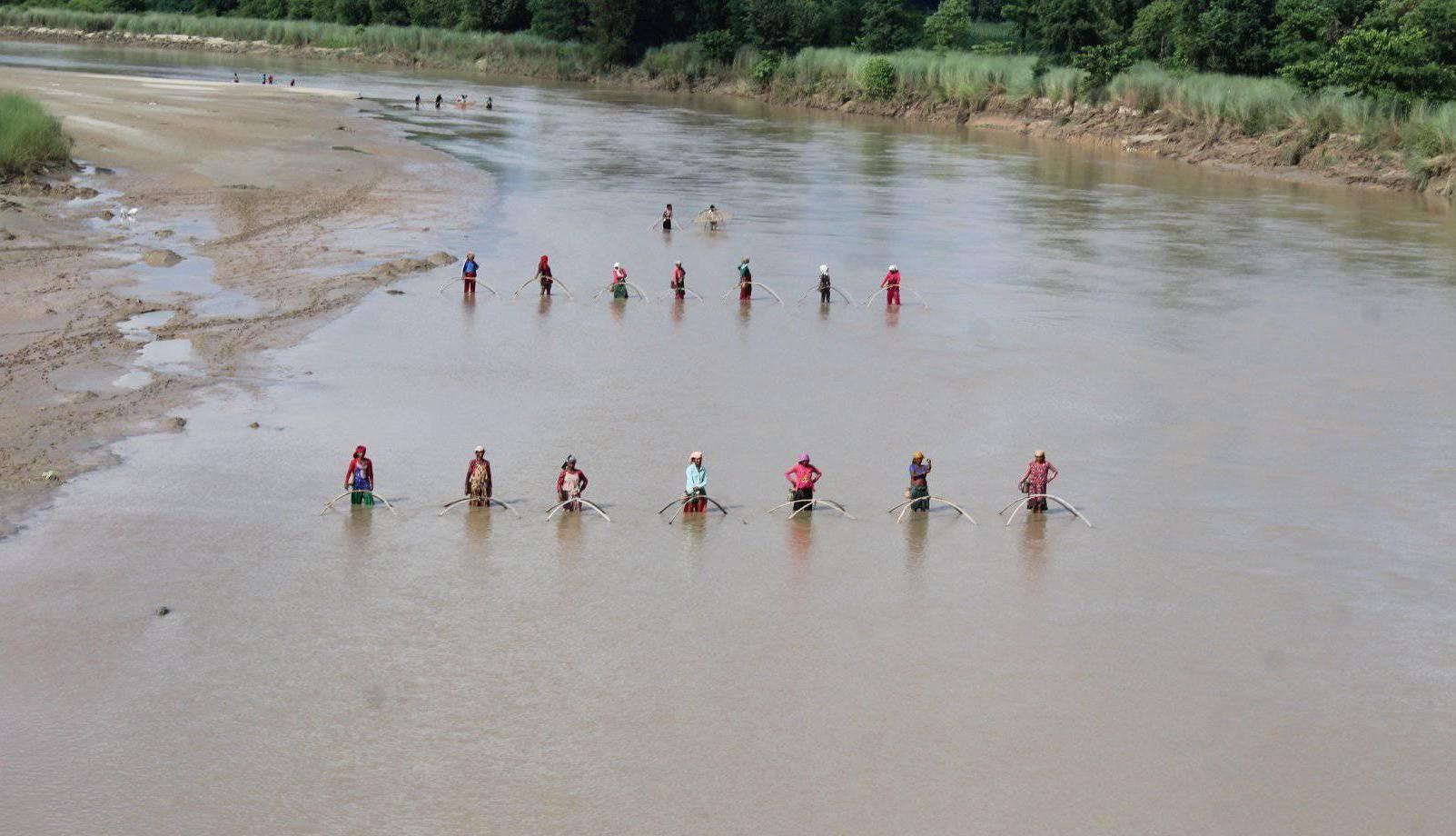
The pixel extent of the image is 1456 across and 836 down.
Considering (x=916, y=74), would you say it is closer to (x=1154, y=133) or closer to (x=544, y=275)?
(x=1154, y=133)

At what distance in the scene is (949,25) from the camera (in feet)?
332

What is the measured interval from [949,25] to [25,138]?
223ft

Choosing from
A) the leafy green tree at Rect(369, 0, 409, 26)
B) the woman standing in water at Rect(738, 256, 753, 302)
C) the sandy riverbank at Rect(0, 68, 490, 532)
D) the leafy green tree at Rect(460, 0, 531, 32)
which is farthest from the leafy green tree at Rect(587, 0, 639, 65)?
the woman standing in water at Rect(738, 256, 753, 302)

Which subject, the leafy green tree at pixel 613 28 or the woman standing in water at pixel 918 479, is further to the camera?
the leafy green tree at pixel 613 28

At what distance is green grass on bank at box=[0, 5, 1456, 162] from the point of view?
60.3 m

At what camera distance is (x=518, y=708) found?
15.4 m

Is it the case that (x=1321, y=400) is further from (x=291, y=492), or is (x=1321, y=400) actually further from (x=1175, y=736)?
(x=291, y=492)

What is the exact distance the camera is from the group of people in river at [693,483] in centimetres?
2029

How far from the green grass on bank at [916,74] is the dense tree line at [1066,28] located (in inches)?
45.4

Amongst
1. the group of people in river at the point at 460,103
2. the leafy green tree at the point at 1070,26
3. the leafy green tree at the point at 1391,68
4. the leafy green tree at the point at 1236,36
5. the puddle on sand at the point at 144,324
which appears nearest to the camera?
the puddle on sand at the point at 144,324

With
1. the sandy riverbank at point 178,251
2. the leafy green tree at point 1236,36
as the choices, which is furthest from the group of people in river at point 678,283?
the leafy green tree at point 1236,36

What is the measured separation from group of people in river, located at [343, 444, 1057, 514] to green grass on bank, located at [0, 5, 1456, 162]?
137ft

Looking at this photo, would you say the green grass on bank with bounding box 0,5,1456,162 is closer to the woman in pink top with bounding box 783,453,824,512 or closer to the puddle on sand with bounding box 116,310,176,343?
the woman in pink top with bounding box 783,453,824,512

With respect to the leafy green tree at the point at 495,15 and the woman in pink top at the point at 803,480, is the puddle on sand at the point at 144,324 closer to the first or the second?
the woman in pink top at the point at 803,480
